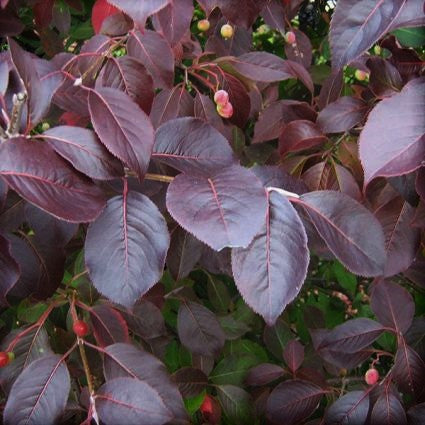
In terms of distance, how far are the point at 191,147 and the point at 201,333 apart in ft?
1.94

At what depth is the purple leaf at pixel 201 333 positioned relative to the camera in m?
1.30

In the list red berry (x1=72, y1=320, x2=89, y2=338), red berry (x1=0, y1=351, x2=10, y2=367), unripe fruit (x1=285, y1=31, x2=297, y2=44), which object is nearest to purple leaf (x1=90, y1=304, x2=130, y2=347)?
red berry (x1=72, y1=320, x2=89, y2=338)

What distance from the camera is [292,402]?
1181 mm

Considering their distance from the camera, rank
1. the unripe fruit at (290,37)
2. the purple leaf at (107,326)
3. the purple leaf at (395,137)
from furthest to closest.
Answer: the unripe fruit at (290,37)
the purple leaf at (107,326)
the purple leaf at (395,137)

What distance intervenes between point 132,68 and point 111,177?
244 millimetres

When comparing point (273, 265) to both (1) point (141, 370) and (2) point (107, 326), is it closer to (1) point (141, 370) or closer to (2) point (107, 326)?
(1) point (141, 370)

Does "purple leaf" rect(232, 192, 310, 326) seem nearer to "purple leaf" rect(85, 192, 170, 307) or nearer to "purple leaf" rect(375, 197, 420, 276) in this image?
"purple leaf" rect(85, 192, 170, 307)

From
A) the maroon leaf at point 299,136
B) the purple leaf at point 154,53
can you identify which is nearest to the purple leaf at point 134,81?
the purple leaf at point 154,53

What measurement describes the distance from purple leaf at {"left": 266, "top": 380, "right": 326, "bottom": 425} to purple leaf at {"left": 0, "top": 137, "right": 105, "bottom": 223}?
0.65m

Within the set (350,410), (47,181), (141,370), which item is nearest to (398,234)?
(350,410)

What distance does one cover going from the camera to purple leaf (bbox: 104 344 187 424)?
89 cm

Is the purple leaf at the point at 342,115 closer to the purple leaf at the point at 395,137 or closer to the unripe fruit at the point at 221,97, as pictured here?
the unripe fruit at the point at 221,97

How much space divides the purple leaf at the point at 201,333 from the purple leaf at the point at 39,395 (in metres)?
0.46

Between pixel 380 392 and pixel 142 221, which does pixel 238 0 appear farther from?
Answer: pixel 380 392
